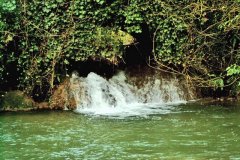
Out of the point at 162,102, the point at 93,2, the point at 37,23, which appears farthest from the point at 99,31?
the point at 162,102

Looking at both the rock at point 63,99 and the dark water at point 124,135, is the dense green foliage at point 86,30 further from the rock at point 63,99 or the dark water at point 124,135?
the dark water at point 124,135

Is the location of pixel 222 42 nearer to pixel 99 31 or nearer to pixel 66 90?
pixel 99 31

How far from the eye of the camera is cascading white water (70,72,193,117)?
41.9 ft

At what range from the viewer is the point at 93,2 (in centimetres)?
1308

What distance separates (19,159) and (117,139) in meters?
1.94

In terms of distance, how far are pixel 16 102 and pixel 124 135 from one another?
4.47 meters

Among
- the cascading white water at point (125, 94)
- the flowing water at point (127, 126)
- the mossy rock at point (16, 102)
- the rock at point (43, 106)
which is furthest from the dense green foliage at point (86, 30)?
the flowing water at point (127, 126)

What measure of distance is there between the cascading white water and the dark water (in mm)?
797

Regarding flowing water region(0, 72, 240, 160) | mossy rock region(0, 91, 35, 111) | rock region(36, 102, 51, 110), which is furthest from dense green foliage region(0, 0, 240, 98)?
flowing water region(0, 72, 240, 160)

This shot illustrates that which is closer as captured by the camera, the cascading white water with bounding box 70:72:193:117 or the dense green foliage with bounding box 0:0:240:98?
the cascading white water with bounding box 70:72:193:117

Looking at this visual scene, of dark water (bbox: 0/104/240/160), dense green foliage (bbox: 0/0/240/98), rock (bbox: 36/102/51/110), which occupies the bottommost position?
dark water (bbox: 0/104/240/160)

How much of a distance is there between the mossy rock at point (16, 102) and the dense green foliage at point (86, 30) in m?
0.25

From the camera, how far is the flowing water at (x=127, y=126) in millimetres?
8375

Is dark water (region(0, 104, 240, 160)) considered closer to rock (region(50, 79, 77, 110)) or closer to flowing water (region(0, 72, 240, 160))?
flowing water (region(0, 72, 240, 160))
